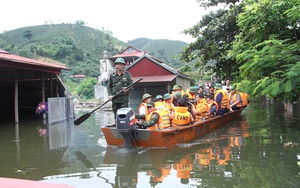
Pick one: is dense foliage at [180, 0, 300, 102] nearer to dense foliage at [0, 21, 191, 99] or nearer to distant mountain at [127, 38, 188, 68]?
dense foliage at [0, 21, 191, 99]

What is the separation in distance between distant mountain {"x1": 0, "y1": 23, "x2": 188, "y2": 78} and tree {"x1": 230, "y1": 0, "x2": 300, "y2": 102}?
163ft

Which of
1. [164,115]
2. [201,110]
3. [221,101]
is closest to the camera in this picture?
[164,115]

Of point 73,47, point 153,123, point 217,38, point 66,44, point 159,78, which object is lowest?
point 153,123

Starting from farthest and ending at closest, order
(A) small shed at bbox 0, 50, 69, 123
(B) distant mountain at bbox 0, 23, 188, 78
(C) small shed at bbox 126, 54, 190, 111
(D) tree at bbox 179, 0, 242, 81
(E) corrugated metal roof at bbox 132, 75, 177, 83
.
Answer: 1. (B) distant mountain at bbox 0, 23, 188, 78
2. (C) small shed at bbox 126, 54, 190, 111
3. (E) corrugated metal roof at bbox 132, 75, 177, 83
4. (A) small shed at bbox 0, 50, 69, 123
5. (D) tree at bbox 179, 0, 242, 81

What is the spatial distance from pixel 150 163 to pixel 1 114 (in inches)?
683

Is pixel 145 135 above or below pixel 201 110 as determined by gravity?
below

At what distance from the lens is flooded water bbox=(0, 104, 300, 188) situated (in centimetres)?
506

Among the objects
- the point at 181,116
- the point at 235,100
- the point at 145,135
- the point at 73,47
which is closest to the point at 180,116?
the point at 181,116

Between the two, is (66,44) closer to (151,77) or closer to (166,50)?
(166,50)

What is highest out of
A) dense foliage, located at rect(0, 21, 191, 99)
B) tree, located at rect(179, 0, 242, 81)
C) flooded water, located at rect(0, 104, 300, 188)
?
dense foliage, located at rect(0, 21, 191, 99)

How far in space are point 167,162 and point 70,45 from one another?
6127cm

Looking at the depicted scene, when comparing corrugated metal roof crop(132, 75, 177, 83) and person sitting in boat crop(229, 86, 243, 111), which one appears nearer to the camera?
person sitting in boat crop(229, 86, 243, 111)

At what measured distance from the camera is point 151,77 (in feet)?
75.1

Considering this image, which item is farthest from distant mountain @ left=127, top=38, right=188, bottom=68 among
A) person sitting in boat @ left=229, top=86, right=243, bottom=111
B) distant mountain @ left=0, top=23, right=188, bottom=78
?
person sitting in boat @ left=229, top=86, right=243, bottom=111
